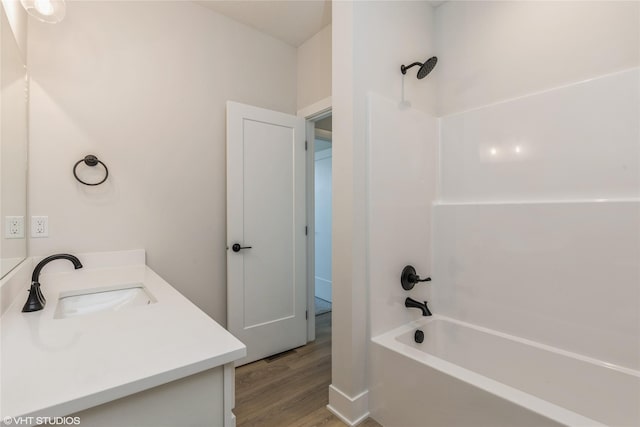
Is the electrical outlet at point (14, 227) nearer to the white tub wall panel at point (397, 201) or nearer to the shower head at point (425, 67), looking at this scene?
the white tub wall panel at point (397, 201)

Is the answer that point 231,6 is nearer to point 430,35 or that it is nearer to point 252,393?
point 430,35

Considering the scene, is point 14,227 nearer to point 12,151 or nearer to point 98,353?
point 12,151

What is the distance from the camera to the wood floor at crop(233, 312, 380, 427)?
5.72ft

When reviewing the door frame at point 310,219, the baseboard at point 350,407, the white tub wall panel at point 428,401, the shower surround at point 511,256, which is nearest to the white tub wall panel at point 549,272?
the shower surround at point 511,256

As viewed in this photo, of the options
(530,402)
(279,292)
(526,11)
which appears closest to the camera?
(530,402)

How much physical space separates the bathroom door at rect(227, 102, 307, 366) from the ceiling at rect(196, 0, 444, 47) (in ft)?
2.40

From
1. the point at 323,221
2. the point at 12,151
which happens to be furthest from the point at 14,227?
Result: the point at 323,221

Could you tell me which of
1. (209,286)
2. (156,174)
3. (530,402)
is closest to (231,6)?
(156,174)

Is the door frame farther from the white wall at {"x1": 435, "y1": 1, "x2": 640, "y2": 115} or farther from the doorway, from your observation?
the doorway

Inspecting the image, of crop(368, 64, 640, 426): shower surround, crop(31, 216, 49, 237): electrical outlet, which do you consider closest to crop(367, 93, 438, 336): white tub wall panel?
crop(368, 64, 640, 426): shower surround

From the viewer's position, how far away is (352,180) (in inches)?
67.8

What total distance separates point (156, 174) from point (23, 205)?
2.33ft

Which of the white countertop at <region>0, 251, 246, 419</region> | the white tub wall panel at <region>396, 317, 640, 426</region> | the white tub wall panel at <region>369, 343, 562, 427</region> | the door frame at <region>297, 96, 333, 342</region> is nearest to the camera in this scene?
the white countertop at <region>0, 251, 246, 419</region>

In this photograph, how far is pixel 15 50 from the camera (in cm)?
141
